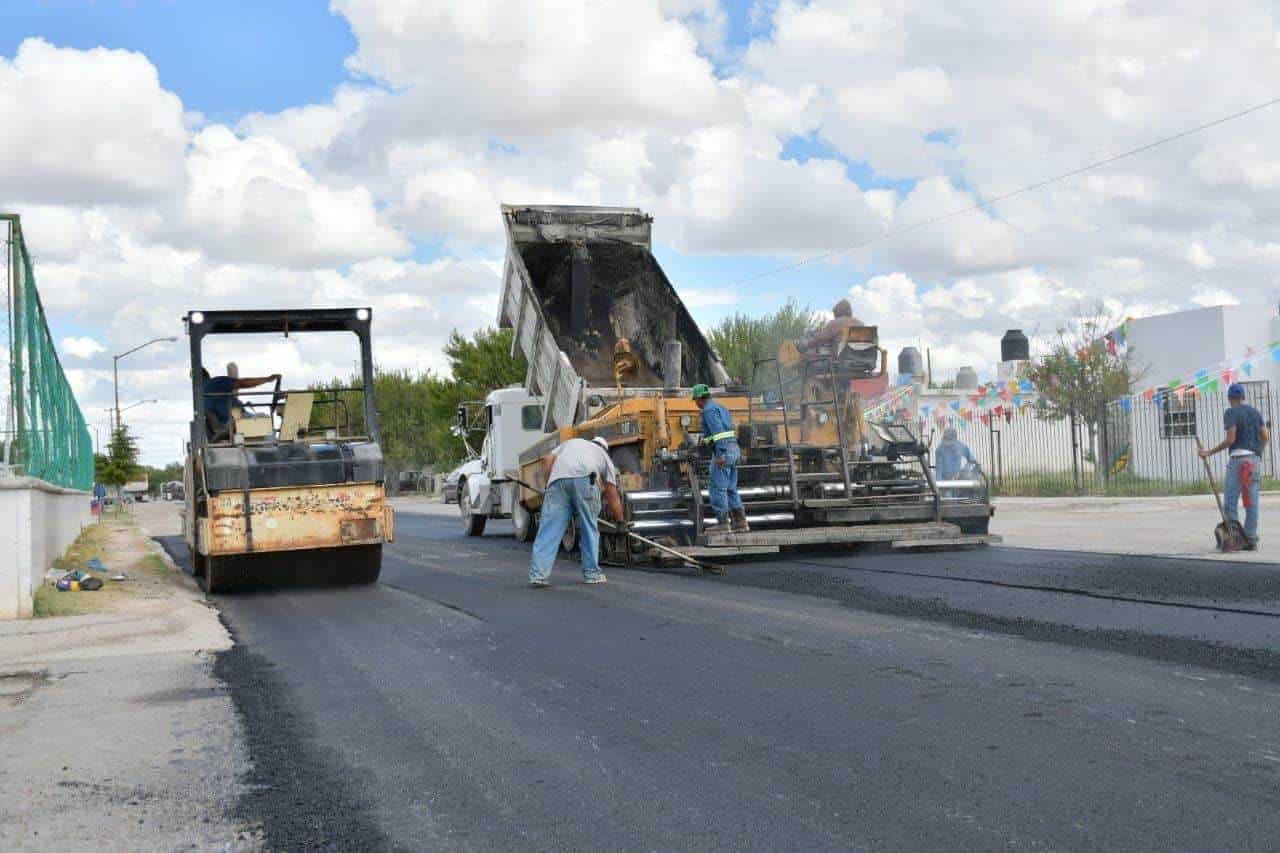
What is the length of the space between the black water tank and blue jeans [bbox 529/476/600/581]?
41176 millimetres

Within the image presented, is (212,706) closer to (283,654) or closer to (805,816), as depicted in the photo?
(283,654)

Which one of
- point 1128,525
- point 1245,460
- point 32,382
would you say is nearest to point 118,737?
point 32,382

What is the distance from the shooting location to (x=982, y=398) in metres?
37.5

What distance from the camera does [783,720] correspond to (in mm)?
5945

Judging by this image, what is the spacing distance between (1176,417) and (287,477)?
2351 cm

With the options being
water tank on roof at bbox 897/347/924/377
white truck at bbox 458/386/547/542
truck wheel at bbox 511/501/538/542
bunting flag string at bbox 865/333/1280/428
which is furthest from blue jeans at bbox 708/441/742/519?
water tank on roof at bbox 897/347/924/377

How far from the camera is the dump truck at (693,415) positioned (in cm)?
1445

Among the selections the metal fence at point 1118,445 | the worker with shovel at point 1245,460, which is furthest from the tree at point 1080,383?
the worker with shovel at point 1245,460

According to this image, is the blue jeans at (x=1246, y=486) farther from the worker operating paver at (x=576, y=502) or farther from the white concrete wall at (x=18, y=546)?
the white concrete wall at (x=18, y=546)

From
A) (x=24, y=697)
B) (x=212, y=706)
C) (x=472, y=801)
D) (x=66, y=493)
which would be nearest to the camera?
(x=472, y=801)

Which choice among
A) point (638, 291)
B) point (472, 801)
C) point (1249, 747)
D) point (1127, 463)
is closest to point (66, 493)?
point (638, 291)

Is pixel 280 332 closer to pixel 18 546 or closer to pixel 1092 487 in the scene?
pixel 18 546

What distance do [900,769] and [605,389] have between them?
11487mm

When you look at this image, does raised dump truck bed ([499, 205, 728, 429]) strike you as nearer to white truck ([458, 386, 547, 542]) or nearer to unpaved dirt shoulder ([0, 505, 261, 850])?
white truck ([458, 386, 547, 542])
